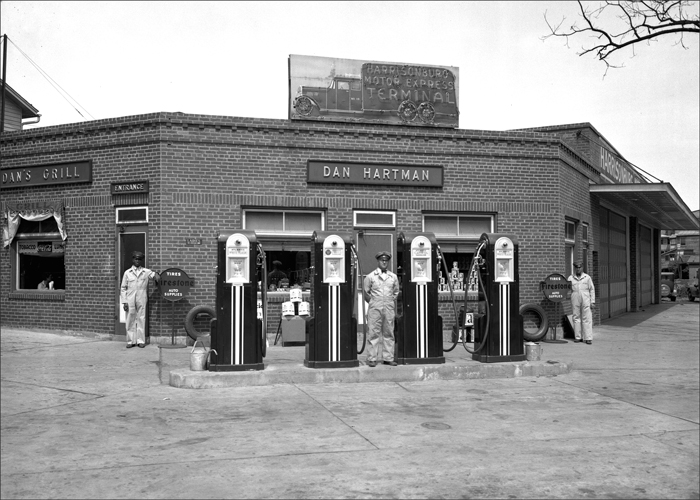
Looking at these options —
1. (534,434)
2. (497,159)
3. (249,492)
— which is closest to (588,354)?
(497,159)

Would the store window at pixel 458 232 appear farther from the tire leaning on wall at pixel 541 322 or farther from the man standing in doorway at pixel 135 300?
the man standing in doorway at pixel 135 300

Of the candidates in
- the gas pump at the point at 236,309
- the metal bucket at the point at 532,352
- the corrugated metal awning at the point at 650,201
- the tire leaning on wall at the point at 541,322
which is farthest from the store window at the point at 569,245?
the gas pump at the point at 236,309

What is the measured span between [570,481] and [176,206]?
1007 centimetres

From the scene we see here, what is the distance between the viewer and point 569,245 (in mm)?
17297

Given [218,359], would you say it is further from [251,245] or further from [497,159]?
[497,159]

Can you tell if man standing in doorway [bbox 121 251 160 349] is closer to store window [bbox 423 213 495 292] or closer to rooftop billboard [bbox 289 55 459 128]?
rooftop billboard [bbox 289 55 459 128]

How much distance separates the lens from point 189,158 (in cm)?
1388

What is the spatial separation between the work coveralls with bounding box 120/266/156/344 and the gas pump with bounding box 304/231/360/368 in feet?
14.6

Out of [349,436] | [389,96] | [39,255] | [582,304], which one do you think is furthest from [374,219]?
[349,436]

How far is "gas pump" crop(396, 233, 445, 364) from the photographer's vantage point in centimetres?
1070

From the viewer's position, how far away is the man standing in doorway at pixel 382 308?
1059 centimetres

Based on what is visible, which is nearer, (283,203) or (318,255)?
(318,255)

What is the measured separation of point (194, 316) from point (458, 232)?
5917 mm

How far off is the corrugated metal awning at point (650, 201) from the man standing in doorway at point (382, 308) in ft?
33.3
